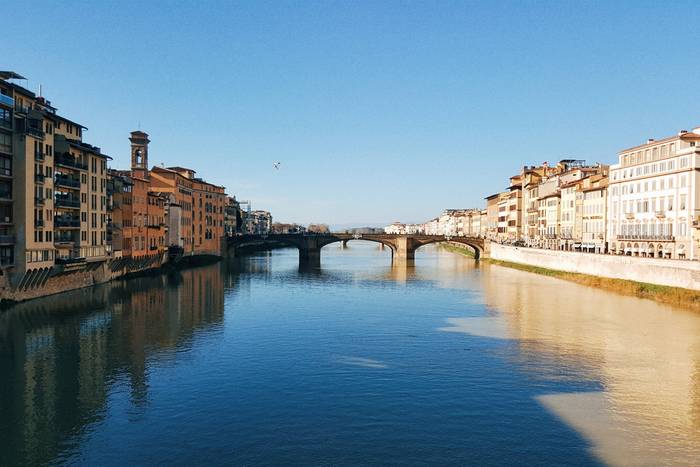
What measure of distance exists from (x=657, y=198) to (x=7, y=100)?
77.5 meters

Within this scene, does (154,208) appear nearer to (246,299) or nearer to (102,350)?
(246,299)

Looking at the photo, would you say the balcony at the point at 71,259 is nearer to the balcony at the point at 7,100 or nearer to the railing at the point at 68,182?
the railing at the point at 68,182

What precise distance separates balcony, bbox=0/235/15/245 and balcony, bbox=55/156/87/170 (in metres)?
11.9

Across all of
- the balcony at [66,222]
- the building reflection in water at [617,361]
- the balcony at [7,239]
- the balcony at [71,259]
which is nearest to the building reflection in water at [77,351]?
the balcony at [71,259]

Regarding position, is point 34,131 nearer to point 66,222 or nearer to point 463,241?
point 66,222

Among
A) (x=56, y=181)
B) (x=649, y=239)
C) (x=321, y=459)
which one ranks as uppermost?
(x=56, y=181)

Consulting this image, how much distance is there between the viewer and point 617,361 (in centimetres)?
3516

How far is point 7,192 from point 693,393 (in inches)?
2185

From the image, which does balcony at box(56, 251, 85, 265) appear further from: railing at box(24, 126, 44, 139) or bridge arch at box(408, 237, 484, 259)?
bridge arch at box(408, 237, 484, 259)

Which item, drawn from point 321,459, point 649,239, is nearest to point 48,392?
point 321,459

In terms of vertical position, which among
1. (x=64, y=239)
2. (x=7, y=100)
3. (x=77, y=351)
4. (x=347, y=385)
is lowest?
(x=347, y=385)

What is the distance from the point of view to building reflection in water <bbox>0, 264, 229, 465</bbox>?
77.9ft

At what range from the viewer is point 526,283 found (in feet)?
272

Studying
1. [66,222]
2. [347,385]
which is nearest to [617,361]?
[347,385]
